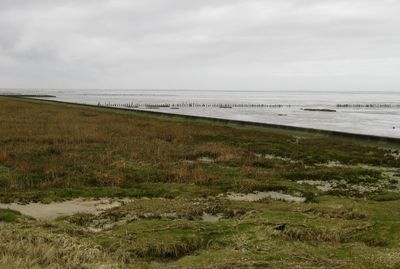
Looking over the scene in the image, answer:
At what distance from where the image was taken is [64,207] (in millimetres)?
11133

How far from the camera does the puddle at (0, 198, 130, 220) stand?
10.4 meters

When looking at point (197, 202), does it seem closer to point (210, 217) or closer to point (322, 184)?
point (210, 217)

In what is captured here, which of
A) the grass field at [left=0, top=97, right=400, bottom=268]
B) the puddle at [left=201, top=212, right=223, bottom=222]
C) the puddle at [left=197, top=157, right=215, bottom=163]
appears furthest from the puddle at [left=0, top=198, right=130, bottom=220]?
the puddle at [left=197, top=157, right=215, bottom=163]

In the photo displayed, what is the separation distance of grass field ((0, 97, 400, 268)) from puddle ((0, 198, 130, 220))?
0.48 m

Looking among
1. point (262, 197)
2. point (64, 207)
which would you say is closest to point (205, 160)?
point (262, 197)

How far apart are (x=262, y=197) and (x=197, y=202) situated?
7.64 ft

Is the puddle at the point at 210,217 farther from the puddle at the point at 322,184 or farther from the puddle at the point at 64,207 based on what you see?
the puddle at the point at 322,184

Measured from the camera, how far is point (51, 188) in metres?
12.9

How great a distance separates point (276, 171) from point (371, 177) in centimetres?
334

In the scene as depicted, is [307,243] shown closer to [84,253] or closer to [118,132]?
[84,253]

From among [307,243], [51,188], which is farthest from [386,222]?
[51,188]

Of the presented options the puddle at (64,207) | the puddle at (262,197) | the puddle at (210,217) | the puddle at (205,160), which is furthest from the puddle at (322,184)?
the puddle at (64,207)

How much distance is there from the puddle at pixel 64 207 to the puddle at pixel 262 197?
3141 mm

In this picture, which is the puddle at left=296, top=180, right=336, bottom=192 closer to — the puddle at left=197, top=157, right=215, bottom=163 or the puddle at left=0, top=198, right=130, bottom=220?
the puddle at left=197, top=157, right=215, bottom=163
